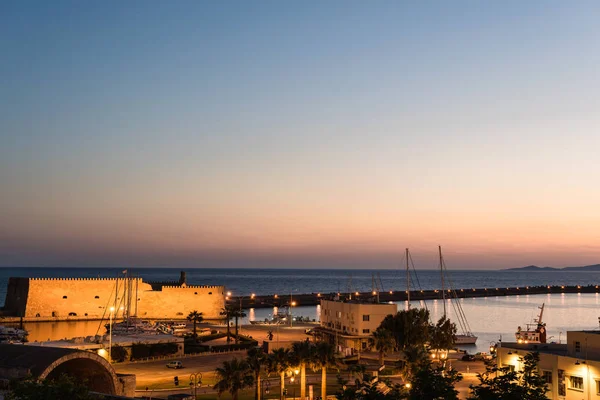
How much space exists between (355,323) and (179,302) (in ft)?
146

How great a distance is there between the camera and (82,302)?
10712 cm

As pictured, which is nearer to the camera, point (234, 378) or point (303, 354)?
point (234, 378)

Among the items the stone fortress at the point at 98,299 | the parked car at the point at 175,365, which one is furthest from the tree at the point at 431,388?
the stone fortress at the point at 98,299

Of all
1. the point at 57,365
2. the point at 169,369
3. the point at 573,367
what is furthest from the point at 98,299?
the point at 573,367

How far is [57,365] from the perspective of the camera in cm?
3788

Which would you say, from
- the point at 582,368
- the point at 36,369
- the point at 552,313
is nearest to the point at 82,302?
the point at 36,369

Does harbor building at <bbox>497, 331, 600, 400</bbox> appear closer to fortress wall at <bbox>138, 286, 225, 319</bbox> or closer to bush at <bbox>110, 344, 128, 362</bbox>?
bush at <bbox>110, 344, 128, 362</bbox>

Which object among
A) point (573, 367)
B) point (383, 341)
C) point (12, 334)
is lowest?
point (12, 334)

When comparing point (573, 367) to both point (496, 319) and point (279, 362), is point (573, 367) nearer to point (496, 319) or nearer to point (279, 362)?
point (279, 362)

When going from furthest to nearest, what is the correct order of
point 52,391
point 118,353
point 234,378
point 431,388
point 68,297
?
point 68,297 → point 118,353 → point 234,378 → point 431,388 → point 52,391

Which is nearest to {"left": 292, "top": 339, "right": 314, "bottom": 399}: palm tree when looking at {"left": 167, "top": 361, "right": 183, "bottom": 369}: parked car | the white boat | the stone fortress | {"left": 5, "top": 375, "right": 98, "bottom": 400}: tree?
{"left": 5, "top": 375, "right": 98, "bottom": 400}: tree

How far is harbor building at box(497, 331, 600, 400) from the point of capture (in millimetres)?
39125

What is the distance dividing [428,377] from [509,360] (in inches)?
837

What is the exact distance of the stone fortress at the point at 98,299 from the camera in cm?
10512
